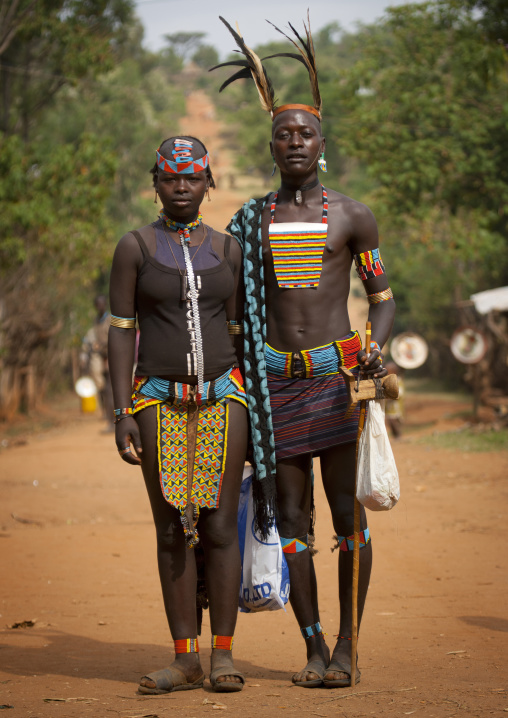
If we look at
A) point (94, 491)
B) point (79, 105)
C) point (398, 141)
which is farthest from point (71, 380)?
point (94, 491)

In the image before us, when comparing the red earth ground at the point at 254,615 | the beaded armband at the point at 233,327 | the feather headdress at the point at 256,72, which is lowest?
the red earth ground at the point at 254,615

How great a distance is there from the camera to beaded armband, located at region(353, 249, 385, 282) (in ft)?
12.5

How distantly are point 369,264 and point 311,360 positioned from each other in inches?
18.7

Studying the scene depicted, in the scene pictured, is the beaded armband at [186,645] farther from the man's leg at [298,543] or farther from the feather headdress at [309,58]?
the feather headdress at [309,58]

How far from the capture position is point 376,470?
345 cm

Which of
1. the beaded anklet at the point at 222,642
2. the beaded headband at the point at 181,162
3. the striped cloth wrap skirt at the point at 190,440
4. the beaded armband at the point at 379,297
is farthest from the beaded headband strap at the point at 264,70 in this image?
the beaded anklet at the point at 222,642

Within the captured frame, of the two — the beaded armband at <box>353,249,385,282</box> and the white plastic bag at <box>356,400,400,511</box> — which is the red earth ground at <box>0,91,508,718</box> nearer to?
the white plastic bag at <box>356,400,400,511</box>

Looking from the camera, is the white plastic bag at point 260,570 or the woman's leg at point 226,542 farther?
the white plastic bag at point 260,570

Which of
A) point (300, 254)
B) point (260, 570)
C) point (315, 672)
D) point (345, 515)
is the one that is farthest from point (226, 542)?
point (300, 254)

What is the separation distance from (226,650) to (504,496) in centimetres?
581

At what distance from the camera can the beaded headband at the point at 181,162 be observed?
11.8 ft

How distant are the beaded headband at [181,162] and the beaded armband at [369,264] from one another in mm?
749

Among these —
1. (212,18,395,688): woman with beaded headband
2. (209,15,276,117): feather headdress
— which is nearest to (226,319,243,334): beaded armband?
(212,18,395,688): woman with beaded headband

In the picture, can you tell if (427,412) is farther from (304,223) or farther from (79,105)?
(304,223)
